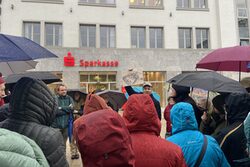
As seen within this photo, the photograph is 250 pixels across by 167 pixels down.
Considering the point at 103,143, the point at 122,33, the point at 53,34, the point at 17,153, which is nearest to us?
the point at 17,153

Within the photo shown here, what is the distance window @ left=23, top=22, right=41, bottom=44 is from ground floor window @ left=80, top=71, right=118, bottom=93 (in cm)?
421

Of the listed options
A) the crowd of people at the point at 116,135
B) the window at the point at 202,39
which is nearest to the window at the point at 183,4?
the window at the point at 202,39

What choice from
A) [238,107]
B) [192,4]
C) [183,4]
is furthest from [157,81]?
[238,107]

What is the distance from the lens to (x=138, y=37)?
72.4 feet

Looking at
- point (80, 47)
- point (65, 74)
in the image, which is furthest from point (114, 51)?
point (65, 74)

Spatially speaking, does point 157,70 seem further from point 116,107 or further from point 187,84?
point 187,84

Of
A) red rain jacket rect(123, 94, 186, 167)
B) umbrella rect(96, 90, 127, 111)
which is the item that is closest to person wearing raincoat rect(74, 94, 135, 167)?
red rain jacket rect(123, 94, 186, 167)

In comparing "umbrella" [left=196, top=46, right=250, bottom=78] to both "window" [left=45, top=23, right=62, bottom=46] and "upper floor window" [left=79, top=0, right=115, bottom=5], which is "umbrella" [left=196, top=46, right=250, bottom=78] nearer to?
"window" [left=45, top=23, right=62, bottom=46]

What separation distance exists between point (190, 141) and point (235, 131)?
1.80 feet

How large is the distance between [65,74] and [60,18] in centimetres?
419

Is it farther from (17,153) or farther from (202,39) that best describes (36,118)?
(202,39)

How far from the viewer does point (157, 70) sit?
2205cm

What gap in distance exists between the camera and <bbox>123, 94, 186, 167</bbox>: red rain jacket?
243 cm

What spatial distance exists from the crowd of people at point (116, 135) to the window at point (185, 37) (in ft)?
63.5
